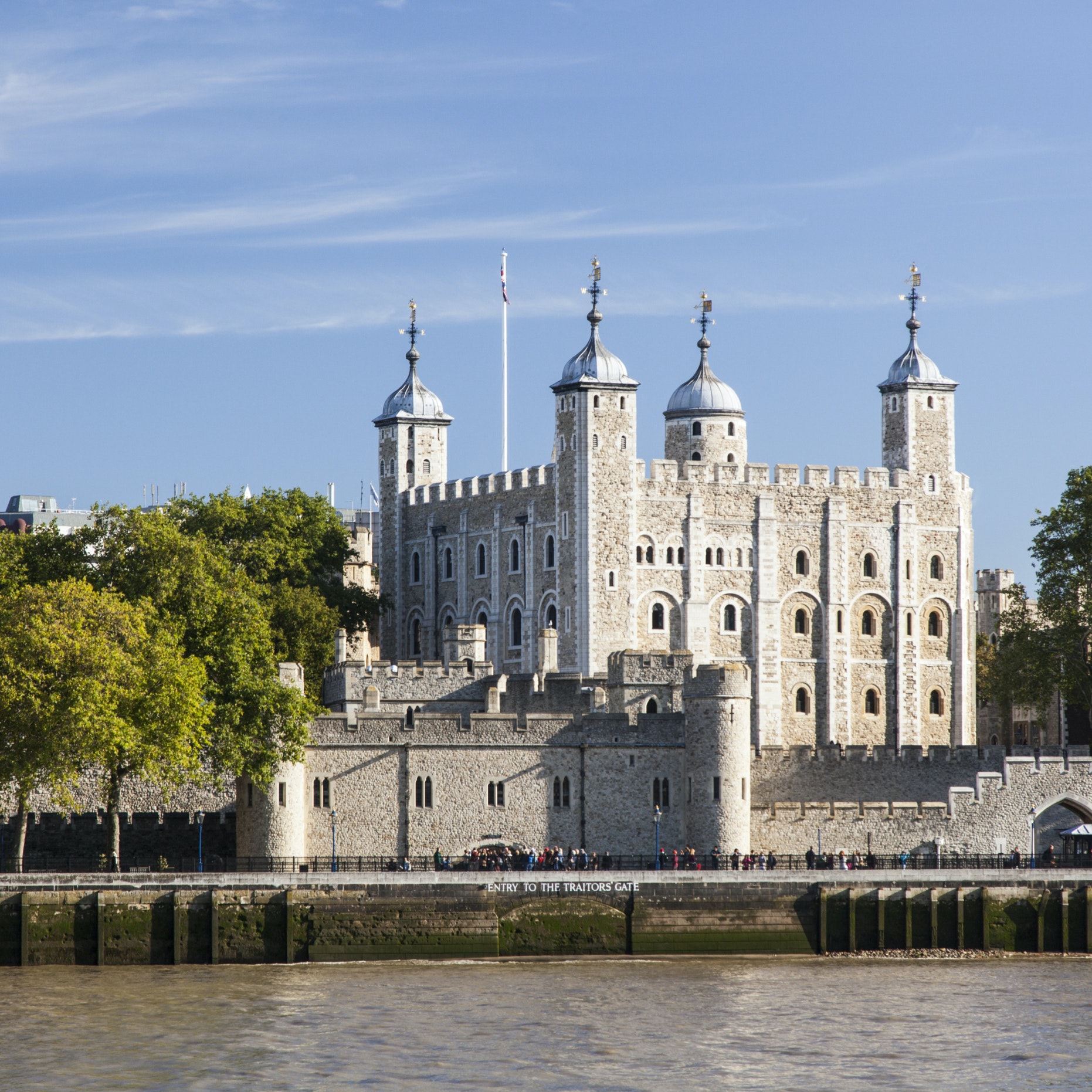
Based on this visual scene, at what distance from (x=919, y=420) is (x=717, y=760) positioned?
32423 millimetres

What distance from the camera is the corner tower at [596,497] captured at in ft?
276

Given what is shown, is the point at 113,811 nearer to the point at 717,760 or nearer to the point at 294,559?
the point at 717,760

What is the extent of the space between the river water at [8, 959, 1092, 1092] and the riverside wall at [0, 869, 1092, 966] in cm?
77

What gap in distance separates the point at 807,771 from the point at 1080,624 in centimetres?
1399

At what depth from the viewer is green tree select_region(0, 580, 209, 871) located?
56.0 m

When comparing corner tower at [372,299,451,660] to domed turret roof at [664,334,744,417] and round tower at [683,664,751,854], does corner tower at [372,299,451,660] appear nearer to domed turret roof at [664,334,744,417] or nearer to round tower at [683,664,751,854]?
domed turret roof at [664,334,744,417]

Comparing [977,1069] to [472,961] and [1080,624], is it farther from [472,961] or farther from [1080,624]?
[1080,624]

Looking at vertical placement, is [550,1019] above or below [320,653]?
below

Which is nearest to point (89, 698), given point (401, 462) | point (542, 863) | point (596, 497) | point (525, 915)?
point (525, 915)

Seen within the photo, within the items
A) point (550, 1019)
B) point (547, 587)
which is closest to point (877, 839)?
point (550, 1019)

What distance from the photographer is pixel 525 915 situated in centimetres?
5547

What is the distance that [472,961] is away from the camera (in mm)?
54531

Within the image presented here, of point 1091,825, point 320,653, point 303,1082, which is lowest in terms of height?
point 303,1082

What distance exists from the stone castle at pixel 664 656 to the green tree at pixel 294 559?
12.2ft
